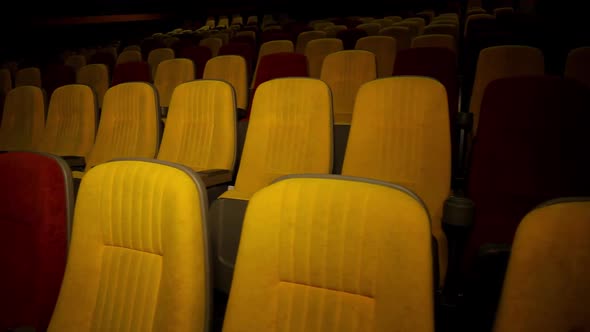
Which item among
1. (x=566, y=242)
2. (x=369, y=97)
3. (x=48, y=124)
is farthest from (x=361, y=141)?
(x=48, y=124)

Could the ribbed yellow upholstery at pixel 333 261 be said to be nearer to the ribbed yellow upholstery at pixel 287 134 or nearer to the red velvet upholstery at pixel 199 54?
the ribbed yellow upholstery at pixel 287 134

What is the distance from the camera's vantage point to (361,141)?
0.75m

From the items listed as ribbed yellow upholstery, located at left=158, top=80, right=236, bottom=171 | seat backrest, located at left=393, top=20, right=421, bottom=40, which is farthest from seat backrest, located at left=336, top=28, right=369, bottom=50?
ribbed yellow upholstery, located at left=158, top=80, right=236, bottom=171

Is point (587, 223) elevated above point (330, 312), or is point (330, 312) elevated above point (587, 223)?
point (587, 223)

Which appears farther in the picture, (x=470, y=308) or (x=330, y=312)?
(x=470, y=308)

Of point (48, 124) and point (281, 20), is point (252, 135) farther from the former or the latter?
point (281, 20)

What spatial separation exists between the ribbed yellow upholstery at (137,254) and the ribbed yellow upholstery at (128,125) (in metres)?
0.56

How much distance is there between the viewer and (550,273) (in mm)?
291

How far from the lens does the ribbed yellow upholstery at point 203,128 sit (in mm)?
932

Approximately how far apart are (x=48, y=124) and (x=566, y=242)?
4.63 feet

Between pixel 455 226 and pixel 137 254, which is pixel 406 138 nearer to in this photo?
pixel 455 226

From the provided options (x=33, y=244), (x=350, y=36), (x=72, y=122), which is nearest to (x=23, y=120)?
(x=72, y=122)

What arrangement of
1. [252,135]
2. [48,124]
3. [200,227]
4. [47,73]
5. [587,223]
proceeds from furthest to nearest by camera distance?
[47,73]
[48,124]
[252,135]
[200,227]
[587,223]

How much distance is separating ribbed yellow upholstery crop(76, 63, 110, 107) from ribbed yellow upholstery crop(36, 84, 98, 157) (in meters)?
0.52
